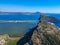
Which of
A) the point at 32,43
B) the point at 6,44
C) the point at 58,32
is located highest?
the point at 58,32

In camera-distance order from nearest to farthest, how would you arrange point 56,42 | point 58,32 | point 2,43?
point 56,42 → point 58,32 → point 2,43

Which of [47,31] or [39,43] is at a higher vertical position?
[47,31]

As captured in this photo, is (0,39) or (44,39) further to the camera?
(0,39)

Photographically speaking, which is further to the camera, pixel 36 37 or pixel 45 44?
pixel 36 37

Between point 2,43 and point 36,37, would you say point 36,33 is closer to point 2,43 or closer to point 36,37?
point 36,37

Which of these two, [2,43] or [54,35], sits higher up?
[54,35]

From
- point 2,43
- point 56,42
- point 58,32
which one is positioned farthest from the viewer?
point 2,43

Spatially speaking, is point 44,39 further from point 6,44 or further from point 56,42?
point 6,44

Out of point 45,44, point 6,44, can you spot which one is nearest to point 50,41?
point 45,44

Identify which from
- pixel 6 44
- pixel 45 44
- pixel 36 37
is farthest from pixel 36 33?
pixel 6 44
